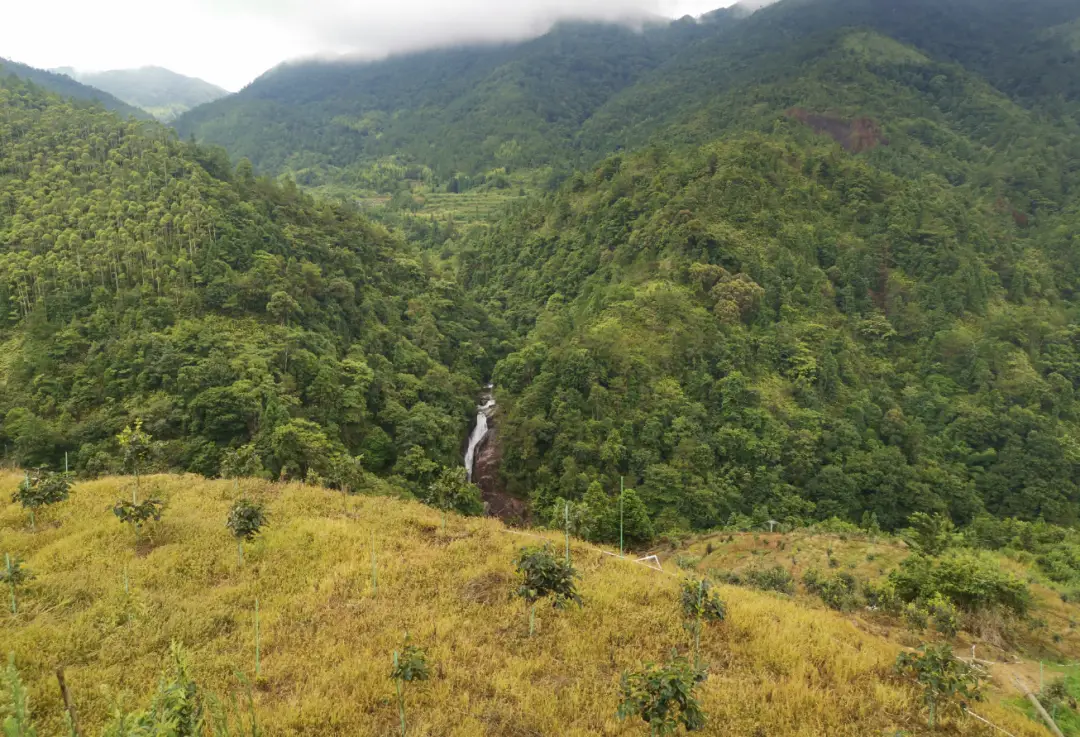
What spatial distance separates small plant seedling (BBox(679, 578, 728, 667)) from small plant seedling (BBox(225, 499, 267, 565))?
10124 millimetres

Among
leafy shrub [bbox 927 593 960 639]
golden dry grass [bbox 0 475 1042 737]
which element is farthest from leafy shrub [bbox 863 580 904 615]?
golden dry grass [bbox 0 475 1042 737]

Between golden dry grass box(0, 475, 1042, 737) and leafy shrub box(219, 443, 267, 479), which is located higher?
golden dry grass box(0, 475, 1042, 737)

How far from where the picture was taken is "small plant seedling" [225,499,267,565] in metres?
13.2

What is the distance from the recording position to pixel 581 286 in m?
67.5

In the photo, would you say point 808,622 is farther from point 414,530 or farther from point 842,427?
point 842,427

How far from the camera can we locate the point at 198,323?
132ft

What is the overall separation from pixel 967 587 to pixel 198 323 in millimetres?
45555

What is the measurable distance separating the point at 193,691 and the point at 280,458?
27.0m

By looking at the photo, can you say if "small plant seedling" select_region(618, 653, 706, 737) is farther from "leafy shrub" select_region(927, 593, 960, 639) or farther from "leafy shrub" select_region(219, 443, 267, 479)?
"leafy shrub" select_region(219, 443, 267, 479)

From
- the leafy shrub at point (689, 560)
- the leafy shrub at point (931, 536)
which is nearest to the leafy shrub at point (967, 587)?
the leafy shrub at point (689, 560)

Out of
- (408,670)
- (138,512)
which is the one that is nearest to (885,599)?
(408,670)

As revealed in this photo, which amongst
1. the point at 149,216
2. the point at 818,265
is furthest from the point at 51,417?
the point at 818,265

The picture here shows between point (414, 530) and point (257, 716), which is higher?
point (257, 716)

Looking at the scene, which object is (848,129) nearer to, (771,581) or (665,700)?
(771,581)
